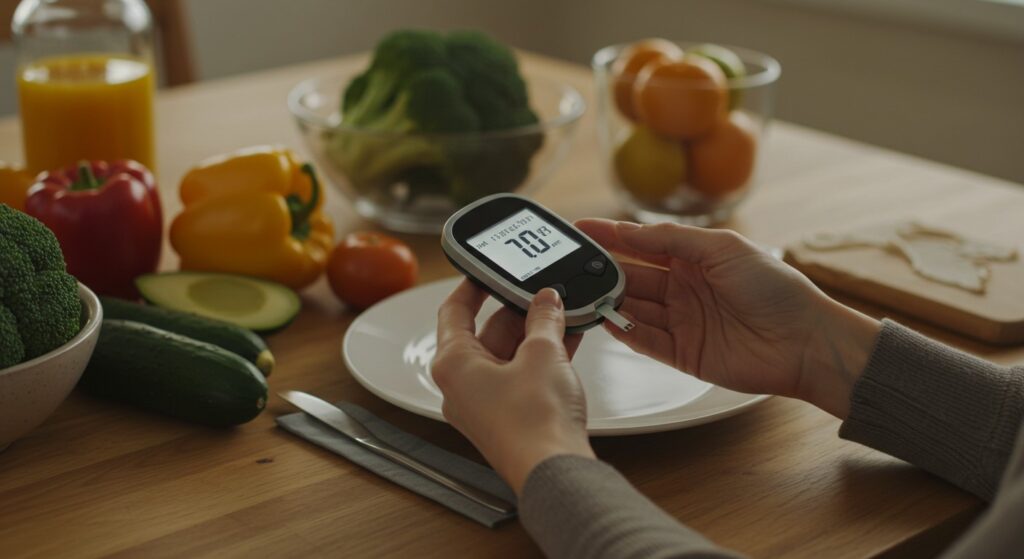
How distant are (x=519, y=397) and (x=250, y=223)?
57 cm

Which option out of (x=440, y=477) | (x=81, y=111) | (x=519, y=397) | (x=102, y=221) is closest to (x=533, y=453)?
(x=519, y=397)

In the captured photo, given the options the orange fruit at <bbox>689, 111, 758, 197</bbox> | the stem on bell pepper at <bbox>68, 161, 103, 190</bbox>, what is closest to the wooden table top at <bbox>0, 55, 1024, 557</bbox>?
the stem on bell pepper at <bbox>68, 161, 103, 190</bbox>

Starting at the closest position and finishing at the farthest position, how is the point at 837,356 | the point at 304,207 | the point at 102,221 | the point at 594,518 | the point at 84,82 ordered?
the point at 594,518
the point at 837,356
the point at 102,221
the point at 304,207
the point at 84,82

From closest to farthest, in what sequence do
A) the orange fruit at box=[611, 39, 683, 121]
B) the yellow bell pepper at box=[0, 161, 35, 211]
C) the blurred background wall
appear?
the yellow bell pepper at box=[0, 161, 35, 211] → the orange fruit at box=[611, 39, 683, 121] → the blurred background wall

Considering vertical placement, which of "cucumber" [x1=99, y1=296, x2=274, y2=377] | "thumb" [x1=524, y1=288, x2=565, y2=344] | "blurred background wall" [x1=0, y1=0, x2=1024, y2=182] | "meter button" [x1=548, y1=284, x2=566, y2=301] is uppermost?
"thumb" [x1=524, y1=288, x2=565, y2=344]


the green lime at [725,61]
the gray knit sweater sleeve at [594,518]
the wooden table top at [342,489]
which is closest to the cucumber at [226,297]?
the wooden table top at [342,489]

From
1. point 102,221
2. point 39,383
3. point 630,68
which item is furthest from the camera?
point 630,68

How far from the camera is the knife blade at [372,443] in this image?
893 millimetres

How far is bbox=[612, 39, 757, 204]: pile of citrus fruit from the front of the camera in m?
1.50

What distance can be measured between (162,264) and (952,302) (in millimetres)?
913

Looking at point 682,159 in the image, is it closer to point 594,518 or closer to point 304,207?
point 304,207

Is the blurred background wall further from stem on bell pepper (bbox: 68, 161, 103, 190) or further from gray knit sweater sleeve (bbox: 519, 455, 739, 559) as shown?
gray knit sweater sleeve (bbox: 519, 455, 739, 559)

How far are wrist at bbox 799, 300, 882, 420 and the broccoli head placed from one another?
0.59 m

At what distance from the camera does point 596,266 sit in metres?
1.01
